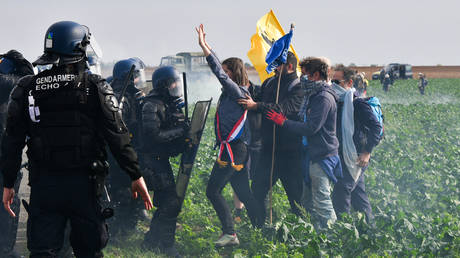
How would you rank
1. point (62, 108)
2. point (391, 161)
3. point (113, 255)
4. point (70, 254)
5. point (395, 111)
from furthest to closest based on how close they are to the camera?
1. point (395, 111)
2. point (391, 161)
3. point (113, 255)
4. point (70, 254)
5. point (62, 108)

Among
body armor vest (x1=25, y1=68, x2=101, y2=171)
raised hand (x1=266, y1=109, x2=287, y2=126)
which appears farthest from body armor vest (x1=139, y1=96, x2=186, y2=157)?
body armor vest (x1=25, y1=68, x2=101, y2=171)

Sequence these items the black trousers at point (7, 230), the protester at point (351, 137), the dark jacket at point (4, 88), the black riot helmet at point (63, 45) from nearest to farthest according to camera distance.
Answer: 1. the black riot helmet at point (63, 45)
2. the dark jacket at point (4, 88)
3. the black trousers at point (7, 230)
4. the protester at point (351, 137)

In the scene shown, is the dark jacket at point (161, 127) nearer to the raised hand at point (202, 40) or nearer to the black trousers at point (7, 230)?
the raised hand at point (202, 40)

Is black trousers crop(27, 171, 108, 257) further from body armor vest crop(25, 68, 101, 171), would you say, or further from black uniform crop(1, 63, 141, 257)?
body armor vest crop(25, 68, 101, 171)

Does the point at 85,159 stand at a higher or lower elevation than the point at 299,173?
higher

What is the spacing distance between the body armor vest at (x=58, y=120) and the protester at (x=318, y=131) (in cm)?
275

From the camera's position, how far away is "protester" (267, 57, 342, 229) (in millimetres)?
5574

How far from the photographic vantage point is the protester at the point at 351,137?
6.02 metres

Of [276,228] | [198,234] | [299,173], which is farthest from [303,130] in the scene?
[198,234]

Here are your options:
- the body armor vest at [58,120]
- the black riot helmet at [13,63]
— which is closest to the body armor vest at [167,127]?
the black riot helmet at [13,63]

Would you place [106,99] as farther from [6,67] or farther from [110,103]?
[6,67]

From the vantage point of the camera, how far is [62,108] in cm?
325

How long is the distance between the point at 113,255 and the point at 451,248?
3.13m

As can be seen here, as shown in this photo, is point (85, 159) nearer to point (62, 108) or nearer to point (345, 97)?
point (62, 108)
